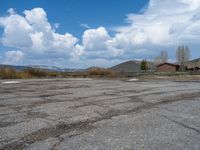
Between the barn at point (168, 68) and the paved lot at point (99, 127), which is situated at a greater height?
the barn at point (168, 68)

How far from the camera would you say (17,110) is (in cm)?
903

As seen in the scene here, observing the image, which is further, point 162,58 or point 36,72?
point 162,58

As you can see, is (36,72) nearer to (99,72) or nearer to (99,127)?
(99,72)

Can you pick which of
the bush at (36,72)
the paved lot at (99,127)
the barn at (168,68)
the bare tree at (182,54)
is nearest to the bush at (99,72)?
the bush at (36,72)

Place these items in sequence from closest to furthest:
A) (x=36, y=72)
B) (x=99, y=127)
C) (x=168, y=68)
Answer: (x=99, y=127), (x=36, y=72), (x=168, y=68)

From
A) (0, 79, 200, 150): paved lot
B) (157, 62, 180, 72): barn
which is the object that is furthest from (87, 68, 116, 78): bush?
(157, 62, 180, 72): barn

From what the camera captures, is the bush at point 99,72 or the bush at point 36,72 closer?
the bush at point 36,72

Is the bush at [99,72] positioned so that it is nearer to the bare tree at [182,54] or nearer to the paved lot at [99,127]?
the paved lot at [99,127]

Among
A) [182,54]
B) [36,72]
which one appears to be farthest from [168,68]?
[36,72]

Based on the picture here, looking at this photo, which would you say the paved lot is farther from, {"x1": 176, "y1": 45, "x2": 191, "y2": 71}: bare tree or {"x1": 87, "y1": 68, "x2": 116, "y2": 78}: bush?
{"x1": 176, "y1": 45, "x2": 191, "y2": 71}: bare tree

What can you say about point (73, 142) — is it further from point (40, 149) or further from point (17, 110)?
point (17, 110)

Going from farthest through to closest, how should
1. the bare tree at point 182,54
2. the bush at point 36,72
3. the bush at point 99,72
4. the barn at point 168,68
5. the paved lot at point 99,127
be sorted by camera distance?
the bare tree at point 182,54 < the barn at point 168,68 < the bush at point 99,72 < the bush at point 36,72 < the paved lot at point 99,127

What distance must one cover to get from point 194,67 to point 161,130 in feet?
289

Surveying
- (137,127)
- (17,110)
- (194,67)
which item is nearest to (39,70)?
(17,110)
